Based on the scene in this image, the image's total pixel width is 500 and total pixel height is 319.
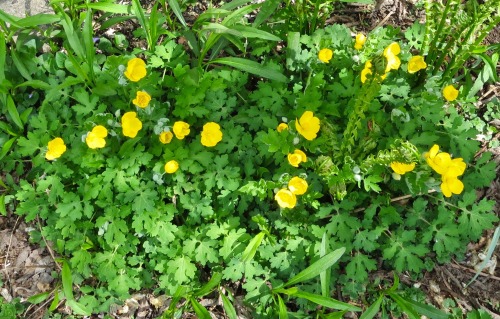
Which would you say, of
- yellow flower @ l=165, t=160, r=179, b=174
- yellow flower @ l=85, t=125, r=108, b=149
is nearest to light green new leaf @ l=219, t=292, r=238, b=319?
yellow flower @ l=165, t=160, r=179, b=174

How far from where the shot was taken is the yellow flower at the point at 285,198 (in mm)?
2586

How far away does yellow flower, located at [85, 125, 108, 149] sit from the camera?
273cm

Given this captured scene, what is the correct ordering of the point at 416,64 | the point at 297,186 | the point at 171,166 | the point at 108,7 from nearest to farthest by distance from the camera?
the point at 297,186 < the point at 171,166 < the point at 416,64 < the point at 108,7

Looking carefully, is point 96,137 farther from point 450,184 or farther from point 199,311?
point 450,184

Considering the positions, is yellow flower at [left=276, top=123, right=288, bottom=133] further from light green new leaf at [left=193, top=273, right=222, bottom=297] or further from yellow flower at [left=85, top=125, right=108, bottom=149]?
yellow flower at [left=85, top=125, right=108, bottom=149]

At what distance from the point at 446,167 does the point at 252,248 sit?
3.69 feet

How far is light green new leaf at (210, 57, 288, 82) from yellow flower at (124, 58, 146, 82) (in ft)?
1.63

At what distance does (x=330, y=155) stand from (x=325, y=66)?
0.62 metres

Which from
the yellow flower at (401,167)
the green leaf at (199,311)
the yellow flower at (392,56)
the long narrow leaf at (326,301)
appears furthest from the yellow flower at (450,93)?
the green leaf at (199,311)

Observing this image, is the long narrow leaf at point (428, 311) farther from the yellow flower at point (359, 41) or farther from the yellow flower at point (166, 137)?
the yellow flower at point (166, 137)

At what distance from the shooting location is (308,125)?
2688mm

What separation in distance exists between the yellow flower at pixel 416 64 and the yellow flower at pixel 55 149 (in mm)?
2154

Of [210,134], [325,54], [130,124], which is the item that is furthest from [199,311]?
[325,54]

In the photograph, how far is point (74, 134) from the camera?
295 centimetres
